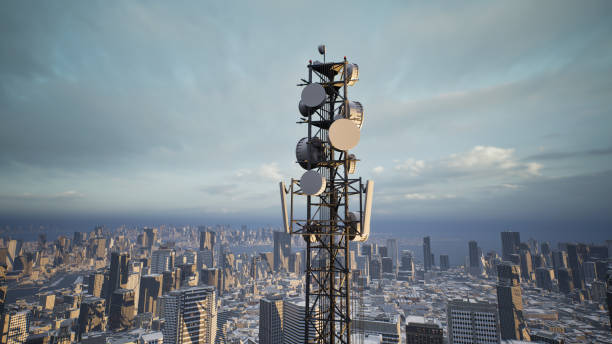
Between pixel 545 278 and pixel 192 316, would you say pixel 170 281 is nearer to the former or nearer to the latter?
pixel 192 316

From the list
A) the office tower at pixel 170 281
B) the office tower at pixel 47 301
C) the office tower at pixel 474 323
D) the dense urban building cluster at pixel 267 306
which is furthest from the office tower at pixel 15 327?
the office tower at pixel 474 323

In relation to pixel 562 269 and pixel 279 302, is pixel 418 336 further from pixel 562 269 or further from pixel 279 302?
pixel 562 269

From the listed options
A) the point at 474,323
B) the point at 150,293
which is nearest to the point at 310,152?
the point at 474,323

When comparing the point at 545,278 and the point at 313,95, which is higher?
the point at 313,95

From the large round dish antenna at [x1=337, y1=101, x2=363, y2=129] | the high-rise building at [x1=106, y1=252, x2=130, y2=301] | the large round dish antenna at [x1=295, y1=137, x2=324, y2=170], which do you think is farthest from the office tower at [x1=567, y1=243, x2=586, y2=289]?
the high-rise building at [x1=106, y1=252, x2=130, y2=301]

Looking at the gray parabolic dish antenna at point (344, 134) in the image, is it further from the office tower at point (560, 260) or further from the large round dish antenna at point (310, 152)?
the office tower at point (560, 260)

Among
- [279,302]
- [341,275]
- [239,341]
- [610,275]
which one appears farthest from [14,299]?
[610,275]
